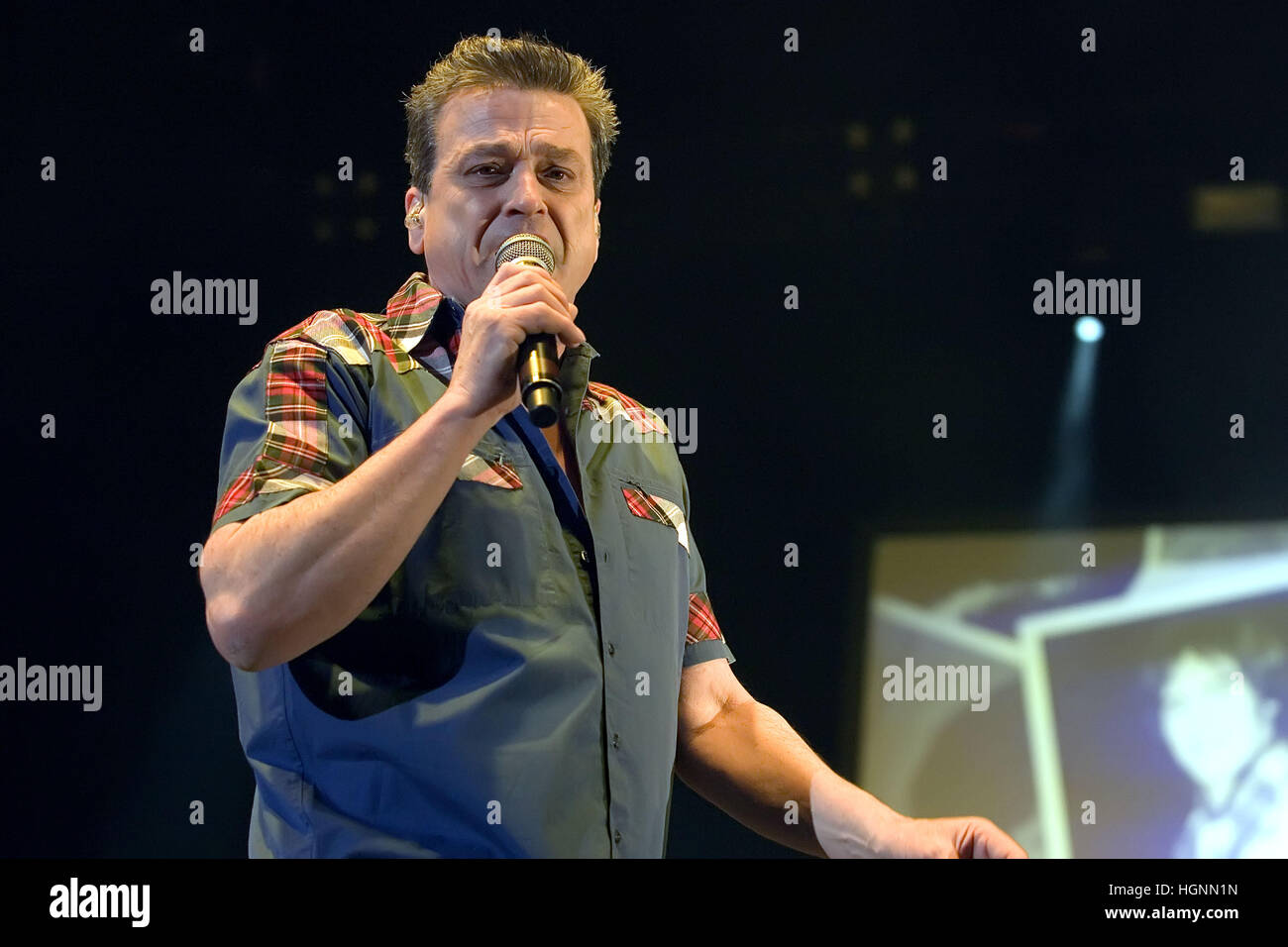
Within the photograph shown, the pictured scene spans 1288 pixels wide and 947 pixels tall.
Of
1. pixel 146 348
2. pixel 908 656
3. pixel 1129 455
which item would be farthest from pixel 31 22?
pixel 1129 455

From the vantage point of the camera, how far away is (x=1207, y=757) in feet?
9.02

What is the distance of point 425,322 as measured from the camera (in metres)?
1.67

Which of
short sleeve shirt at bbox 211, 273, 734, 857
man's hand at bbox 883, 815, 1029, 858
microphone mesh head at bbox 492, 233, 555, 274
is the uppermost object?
microphone mesh head at bbox 492, 233, 555, 274

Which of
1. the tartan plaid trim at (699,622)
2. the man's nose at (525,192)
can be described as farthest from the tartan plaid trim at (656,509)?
the man's nose at (525,192)

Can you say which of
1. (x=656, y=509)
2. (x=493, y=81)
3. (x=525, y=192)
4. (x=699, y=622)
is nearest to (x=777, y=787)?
(x=699, y=622)

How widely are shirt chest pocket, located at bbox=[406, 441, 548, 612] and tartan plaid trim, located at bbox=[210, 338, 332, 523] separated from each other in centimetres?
14

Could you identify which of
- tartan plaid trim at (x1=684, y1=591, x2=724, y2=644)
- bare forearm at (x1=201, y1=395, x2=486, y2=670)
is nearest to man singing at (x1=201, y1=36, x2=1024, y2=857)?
bare forearm at (x1=201, y1=395, x2=486, y2=670)

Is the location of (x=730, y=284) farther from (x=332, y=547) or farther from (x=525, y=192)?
(x=332, y=547)

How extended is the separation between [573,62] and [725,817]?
154 cm

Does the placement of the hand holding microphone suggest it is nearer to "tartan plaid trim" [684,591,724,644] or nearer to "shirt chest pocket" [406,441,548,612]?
"shirt chest pocket" [406,441,548,612]

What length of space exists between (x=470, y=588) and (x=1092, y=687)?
1.76m

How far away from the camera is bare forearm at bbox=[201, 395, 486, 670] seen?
1.33 m

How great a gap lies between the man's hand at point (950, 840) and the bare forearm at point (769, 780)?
70 millimetres
